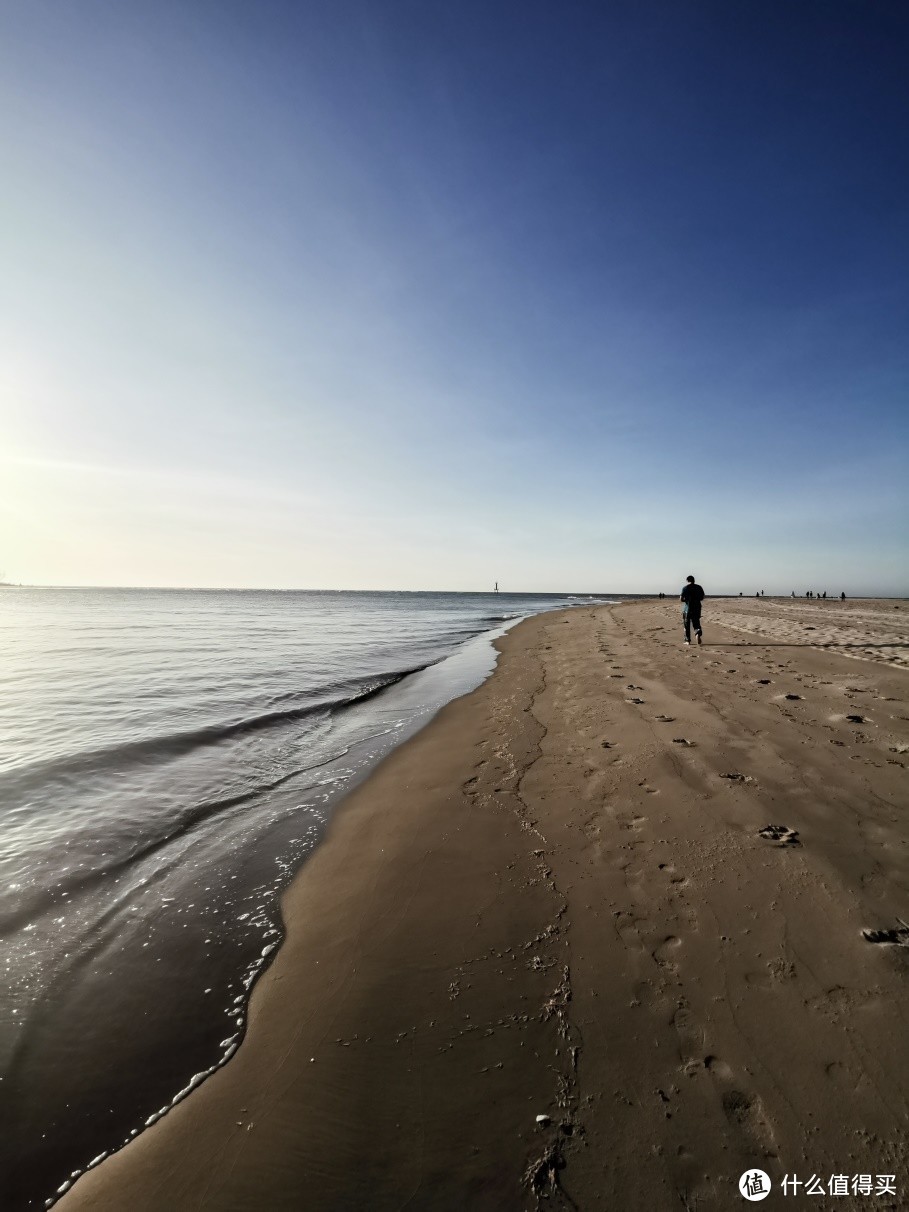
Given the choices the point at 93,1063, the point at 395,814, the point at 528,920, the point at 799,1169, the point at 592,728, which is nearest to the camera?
the point at 799,1169

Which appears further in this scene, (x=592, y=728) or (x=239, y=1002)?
(x=592, y=728)

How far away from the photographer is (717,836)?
472 centimetres

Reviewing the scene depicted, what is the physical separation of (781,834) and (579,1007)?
9.27 ft

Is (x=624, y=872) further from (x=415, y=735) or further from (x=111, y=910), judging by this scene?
(x=415, y=735)

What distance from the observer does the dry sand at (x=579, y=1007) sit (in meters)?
2.23

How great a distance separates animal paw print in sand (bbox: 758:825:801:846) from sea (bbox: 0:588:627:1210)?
4164 mm

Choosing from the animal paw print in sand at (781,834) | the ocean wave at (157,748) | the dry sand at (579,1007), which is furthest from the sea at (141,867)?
the animal paw print in sand at (781,834)

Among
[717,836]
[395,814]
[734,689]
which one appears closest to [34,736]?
[395,814]

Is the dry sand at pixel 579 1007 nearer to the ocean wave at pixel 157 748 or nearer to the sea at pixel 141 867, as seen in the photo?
the sea at pixel 141 867

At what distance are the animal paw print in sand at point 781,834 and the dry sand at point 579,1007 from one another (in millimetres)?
33

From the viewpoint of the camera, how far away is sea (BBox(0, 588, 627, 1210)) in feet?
9.61

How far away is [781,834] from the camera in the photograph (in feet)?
15.2

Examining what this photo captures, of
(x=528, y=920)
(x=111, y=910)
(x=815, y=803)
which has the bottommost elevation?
(x=111, y=910)

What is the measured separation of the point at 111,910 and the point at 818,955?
19.2 ft
